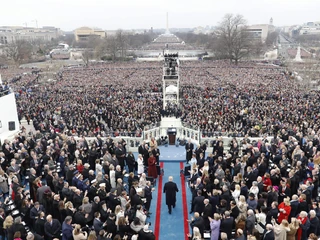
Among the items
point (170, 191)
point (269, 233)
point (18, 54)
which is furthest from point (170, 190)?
point (18, 54)

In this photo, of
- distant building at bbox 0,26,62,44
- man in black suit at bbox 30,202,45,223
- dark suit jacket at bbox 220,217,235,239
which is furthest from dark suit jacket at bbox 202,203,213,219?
distant building at bbox 0,26,62,44

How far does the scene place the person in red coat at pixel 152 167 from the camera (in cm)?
1076

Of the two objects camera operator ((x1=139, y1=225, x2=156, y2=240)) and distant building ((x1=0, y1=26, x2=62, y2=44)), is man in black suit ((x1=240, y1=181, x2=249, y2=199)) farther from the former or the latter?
distant building ((x1=0, y1=26, x2=62, y2=44))

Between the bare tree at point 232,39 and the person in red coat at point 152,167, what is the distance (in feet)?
163

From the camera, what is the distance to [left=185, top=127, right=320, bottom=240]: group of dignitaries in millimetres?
6914

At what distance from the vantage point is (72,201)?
8000 millimetres

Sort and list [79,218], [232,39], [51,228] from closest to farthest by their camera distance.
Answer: [51,228], [79,218], [232,39]

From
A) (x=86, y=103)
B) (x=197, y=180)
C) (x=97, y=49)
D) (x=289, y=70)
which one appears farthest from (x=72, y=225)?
(x=97, y=49)

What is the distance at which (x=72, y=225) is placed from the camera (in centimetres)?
691

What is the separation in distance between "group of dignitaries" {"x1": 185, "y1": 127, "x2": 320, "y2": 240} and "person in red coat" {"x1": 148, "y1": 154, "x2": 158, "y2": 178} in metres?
1.27

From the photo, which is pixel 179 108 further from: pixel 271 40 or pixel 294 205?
pixel 271 40

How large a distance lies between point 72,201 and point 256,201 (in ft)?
15.5

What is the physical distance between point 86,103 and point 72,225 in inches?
751

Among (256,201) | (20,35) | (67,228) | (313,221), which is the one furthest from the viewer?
(20,35)
